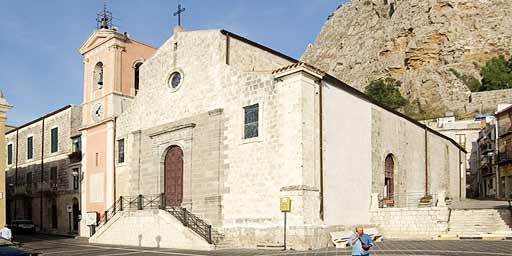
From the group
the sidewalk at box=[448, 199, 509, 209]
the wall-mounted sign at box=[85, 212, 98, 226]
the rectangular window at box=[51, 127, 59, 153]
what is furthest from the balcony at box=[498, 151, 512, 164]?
the rectangular window at box=[51, 127, 59, 153]

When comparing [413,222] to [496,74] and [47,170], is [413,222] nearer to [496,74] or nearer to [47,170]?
[47,170]

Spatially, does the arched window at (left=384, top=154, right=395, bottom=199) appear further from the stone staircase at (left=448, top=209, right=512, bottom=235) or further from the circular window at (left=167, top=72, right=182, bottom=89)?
the circular window at (left=167, top=72, right=182, bottom=89)

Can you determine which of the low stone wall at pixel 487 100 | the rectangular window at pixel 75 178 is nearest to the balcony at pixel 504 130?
the low stone wall at pixel 487 100

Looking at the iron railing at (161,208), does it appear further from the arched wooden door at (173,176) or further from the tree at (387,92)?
the tree at (387,92)

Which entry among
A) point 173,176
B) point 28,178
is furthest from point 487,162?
point 28,178

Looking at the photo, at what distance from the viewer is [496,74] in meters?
70.1

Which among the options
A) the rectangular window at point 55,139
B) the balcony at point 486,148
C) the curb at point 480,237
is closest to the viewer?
the curb at point 480,237

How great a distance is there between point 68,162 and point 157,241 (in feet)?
55.3

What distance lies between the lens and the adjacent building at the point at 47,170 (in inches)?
1383

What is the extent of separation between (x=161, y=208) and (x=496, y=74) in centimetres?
6119

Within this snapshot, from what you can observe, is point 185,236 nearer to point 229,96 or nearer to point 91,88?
point 229,96

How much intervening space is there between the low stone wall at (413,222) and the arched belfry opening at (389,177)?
350 cm

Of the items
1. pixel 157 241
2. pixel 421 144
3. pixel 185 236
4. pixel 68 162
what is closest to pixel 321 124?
pixel 185 236

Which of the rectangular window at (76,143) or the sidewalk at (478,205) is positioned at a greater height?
the rectangular window at (76,143)
